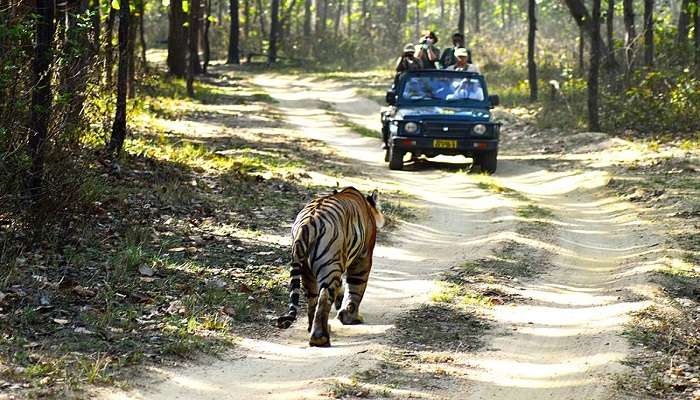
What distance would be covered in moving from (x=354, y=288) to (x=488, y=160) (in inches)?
392

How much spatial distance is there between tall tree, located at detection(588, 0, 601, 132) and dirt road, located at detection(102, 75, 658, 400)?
490 centimetres

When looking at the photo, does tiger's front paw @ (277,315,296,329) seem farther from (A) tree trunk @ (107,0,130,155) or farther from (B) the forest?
(A) tree trunk @ (107,0,130,155)

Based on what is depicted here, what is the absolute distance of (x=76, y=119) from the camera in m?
Result: 9.92

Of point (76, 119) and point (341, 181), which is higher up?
point (76, 119)

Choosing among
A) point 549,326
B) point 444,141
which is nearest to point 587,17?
point 444,141

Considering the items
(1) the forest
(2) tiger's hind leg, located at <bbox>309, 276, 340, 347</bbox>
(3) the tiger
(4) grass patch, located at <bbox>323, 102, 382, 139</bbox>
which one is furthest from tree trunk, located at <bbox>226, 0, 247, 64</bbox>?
(2) tiger's hind leg, located at <bbox>309, 276, 340, 347</bbox>

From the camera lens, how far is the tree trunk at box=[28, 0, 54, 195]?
922 centimetres

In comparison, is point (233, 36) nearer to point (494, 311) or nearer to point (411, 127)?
point (411, 127)

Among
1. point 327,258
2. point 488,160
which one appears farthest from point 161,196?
point 488,160

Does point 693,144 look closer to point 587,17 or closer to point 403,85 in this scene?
point 403,85

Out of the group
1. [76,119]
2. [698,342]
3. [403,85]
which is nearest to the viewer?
[698,342]

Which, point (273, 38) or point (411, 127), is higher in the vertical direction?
point (273, 38)

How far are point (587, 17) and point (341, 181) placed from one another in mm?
13391

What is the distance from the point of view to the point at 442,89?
18.6 metres
